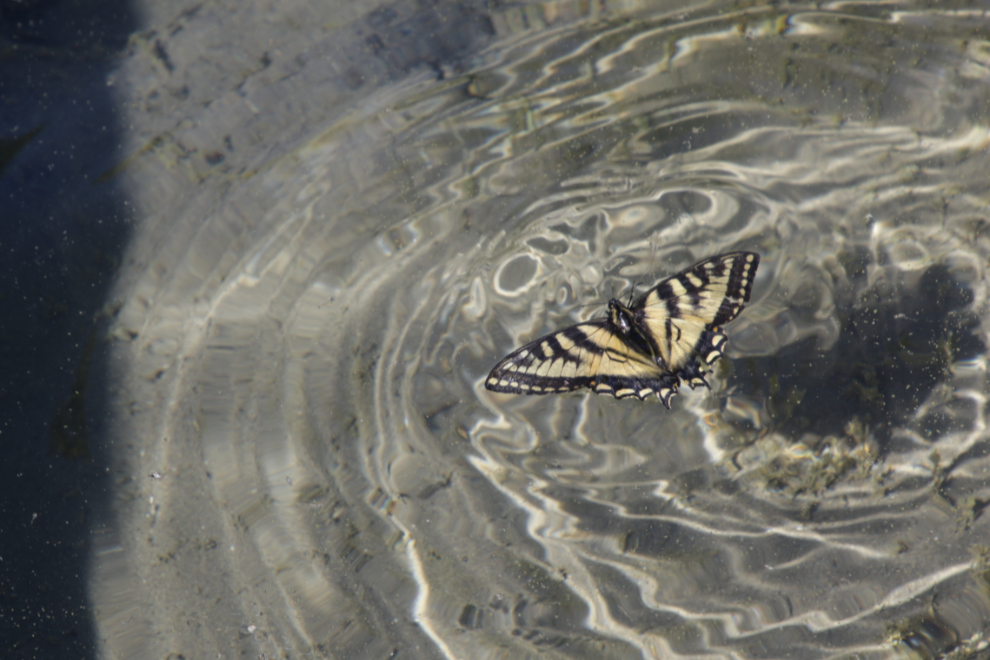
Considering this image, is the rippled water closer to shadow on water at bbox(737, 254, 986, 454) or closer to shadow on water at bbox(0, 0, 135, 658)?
shadow on water at bbox(737, 254, 986, 454)

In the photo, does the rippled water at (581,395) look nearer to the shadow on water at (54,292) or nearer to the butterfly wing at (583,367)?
the shadow on water at (54,292)

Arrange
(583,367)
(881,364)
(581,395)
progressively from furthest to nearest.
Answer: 1. (581,395)
2. (881,364)
3. (583,367)

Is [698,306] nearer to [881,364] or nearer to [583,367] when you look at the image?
[583,367]

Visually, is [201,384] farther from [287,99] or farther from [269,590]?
[287,99]

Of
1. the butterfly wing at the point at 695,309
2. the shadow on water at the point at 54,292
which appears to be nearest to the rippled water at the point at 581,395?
the shadow on water at the point at 54,292

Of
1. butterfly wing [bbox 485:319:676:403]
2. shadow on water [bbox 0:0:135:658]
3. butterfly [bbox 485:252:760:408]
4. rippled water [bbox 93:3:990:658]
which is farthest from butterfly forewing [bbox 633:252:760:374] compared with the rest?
shadow on water [bbox 0:0:135:658]

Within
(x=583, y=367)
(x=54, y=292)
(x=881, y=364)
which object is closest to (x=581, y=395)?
(x=583, y=367)
